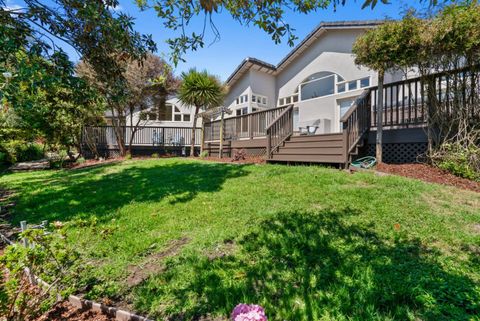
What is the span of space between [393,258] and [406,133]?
4660 millimetres

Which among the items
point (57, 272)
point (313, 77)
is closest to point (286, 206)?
point (57, 272)

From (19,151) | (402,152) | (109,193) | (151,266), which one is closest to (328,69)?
(402,152)

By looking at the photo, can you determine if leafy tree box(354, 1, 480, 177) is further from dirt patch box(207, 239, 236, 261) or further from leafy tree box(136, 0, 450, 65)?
dirt patch box(207, 239, 236, 261)

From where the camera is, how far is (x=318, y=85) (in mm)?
12242

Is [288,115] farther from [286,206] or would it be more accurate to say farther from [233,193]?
[286,206]

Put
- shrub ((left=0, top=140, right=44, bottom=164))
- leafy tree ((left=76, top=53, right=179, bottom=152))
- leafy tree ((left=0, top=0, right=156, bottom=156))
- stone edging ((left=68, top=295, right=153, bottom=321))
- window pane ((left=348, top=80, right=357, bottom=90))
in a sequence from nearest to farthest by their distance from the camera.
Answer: stone edging ((left=68, top=295, right=153, bottom=321)) → leafy tree ((left=0, top=0, right=156, bottom=156)) → window pane ((left=348, top=80, right=357, bottom=90)) → leafy tree ((left=76, top=53, right=179, bottom=152)) → shrub ((left=0, top=140, right=44, bottom=164))

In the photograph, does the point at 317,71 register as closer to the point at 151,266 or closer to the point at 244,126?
the point at 244,126

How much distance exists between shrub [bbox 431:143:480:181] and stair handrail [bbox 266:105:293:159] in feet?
12.6

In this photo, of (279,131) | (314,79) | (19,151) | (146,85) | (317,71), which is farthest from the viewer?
(19,151)

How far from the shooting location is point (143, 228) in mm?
3547

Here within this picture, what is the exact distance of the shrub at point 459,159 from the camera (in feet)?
15.9

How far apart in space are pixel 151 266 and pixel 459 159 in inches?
226

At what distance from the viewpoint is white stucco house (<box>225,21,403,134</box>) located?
10.6 m

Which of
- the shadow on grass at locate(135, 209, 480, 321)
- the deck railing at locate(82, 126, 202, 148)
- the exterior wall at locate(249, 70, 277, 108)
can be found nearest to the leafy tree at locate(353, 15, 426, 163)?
the shadow on grass at locate(135, 209, 480, 321)
